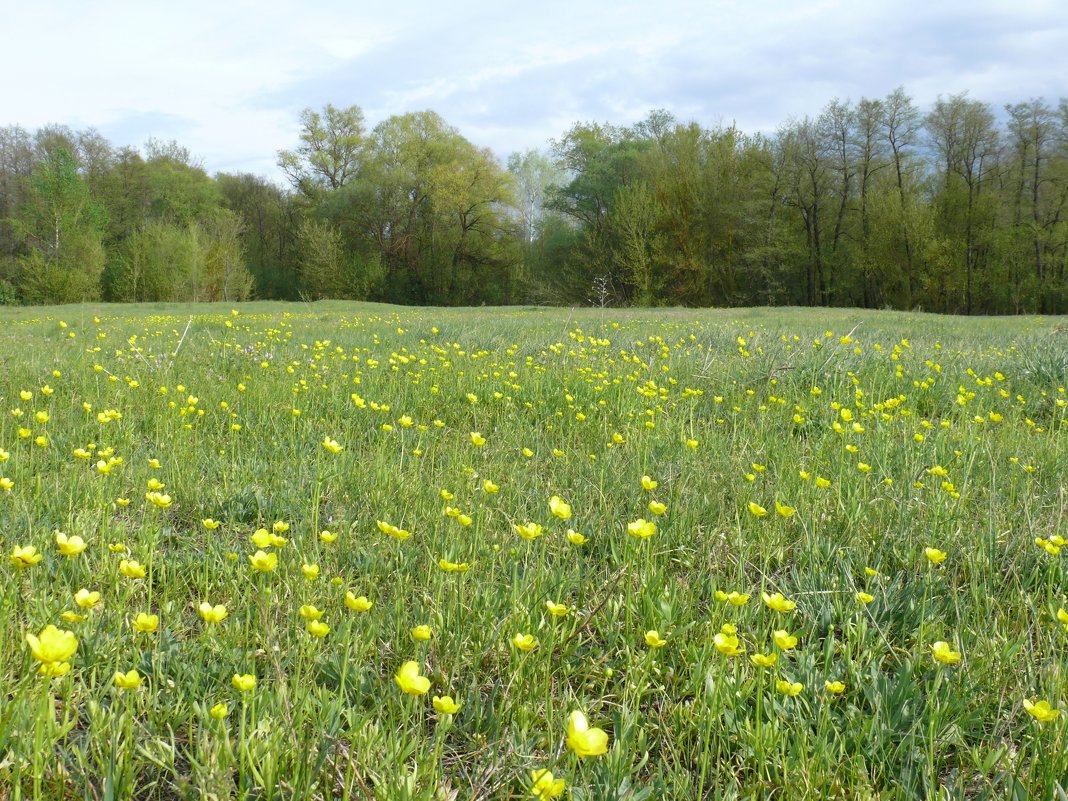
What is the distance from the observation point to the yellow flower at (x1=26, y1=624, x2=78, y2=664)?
1081 mm

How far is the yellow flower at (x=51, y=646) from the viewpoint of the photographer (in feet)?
3.55

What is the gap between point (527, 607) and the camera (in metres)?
1.93

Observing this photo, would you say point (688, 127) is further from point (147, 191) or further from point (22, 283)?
point (22, 283)

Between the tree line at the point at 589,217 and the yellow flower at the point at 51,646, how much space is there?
35.6 metres

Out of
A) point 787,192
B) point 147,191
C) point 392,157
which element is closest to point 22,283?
point 147,191

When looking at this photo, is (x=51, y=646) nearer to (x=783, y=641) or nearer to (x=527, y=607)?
(x=527, y=607)

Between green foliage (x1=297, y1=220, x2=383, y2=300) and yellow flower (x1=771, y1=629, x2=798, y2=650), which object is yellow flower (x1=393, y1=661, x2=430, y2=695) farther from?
green foliage (x1=297, y1=220, x2=383, y2=300)

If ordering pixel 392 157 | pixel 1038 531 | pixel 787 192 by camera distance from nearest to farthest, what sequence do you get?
pixel 1038 531, pixel 787 192, pixel 392 157

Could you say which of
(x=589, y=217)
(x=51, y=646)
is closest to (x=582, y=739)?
(x=51, y=646)

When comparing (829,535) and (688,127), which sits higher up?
Result: (688,127)

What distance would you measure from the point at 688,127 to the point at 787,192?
8.13 meters

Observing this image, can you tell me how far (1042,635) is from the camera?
197 centimetres

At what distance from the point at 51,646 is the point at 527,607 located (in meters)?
1.13

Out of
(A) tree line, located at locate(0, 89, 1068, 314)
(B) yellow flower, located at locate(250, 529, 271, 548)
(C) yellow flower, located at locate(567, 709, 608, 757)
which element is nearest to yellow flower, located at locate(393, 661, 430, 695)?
(C) yellow flower, located at locate(567, 709, 608, 757)
